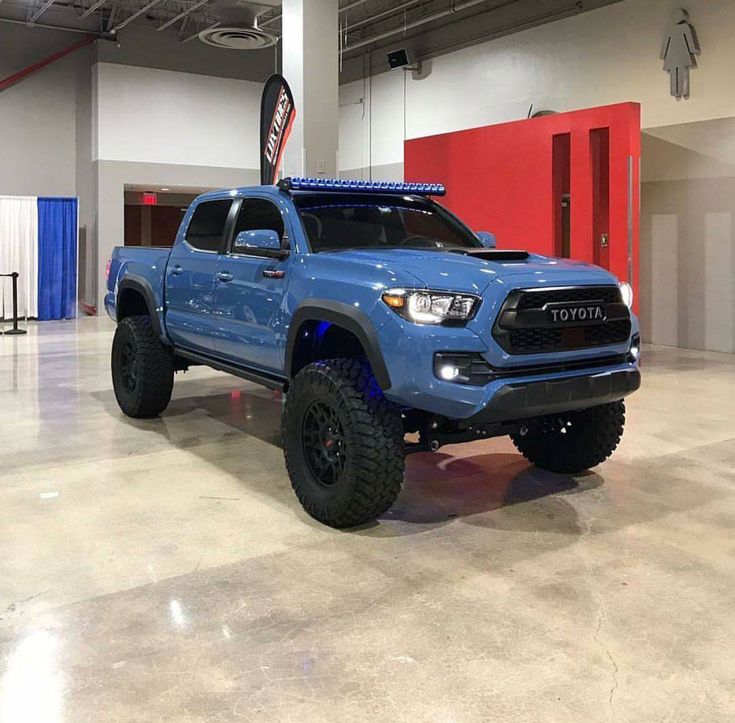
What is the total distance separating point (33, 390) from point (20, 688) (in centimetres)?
549

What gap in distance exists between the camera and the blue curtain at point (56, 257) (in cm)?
1425

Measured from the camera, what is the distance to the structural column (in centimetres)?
900

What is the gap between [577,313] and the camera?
11.7 feet

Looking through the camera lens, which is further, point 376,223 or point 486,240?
point 486,240

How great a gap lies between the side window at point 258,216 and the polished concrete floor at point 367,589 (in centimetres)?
143

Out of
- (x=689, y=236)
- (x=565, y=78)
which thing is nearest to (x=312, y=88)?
(x=565, y=78)

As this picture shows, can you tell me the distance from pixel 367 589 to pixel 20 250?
12.8 meters

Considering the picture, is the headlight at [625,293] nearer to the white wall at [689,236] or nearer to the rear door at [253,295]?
the rear door at [253,295]

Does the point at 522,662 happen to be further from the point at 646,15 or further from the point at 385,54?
the point at 385,54

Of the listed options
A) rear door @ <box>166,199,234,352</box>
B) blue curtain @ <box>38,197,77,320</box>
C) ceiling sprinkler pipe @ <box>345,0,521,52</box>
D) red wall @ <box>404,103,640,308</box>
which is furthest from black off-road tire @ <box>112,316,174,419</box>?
ceiling sprinkler pipe @ <box>345,0,521,52</box>

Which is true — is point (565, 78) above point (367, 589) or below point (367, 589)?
above

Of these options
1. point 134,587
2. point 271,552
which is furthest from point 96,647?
point 271,552

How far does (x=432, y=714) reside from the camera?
7.39 feet

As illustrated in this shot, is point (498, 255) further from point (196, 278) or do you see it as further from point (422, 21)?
point (422, 21)
